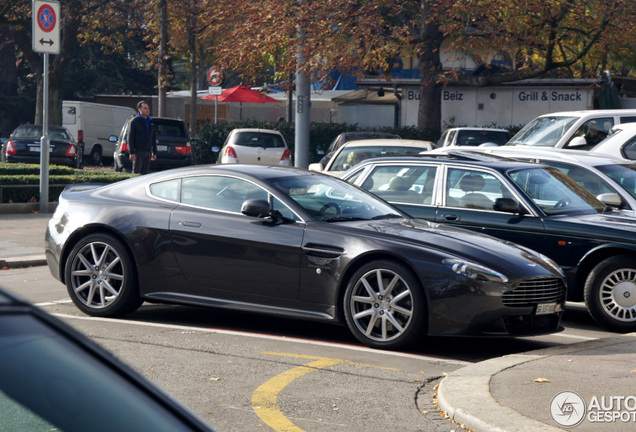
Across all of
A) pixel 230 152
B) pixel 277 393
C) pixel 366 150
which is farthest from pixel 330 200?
pixel 230 152

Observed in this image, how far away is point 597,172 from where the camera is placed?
10.8 metres

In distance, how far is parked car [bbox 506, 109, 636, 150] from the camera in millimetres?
15250

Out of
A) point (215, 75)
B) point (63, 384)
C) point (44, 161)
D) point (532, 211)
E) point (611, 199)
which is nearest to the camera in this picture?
point (63, 384)

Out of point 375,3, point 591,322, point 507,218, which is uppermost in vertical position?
point 375,3

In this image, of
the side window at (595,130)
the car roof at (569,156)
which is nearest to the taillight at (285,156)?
the side window at (595,130)

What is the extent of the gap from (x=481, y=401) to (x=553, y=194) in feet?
14.0

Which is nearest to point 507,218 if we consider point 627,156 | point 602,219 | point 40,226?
point 602,219

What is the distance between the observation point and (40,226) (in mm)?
15438

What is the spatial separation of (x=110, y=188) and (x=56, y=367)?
7.24 metres

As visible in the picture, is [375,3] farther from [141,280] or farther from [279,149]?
[141,280]

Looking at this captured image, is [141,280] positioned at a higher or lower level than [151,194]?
lower

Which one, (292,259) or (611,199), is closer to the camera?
(292,259)

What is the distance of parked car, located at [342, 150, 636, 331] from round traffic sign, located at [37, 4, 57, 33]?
7.84m

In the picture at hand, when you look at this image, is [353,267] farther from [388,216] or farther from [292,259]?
[388,216]
